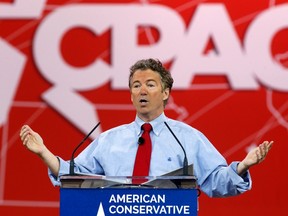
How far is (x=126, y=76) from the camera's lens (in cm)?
452

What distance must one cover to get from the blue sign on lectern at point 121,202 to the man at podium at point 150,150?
1.49ft

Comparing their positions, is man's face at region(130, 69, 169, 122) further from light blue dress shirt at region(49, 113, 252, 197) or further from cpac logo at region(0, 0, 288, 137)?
cpac logo at region(0, 0, 288, 137)

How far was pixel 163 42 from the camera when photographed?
14.8 feet

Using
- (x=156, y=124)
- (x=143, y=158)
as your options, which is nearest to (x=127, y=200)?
(x=143, y=158)

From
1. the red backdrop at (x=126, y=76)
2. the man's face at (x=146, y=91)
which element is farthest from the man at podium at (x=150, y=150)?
the red backdrop at (x=126, y=76)

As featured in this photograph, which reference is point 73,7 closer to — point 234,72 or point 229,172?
point 234,72

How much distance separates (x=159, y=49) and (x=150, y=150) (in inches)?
71.2

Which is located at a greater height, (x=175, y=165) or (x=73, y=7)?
(x=73, y=7)

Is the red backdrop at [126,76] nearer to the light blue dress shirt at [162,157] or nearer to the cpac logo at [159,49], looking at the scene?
the cpac logo at [159,49]

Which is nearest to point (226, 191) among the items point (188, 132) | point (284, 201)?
point (188, 132)

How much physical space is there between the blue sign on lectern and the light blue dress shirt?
45cm

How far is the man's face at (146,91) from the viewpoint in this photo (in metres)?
2.83

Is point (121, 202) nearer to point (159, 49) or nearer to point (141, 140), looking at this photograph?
point (141, 140)

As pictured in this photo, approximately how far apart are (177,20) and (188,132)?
1785mm
